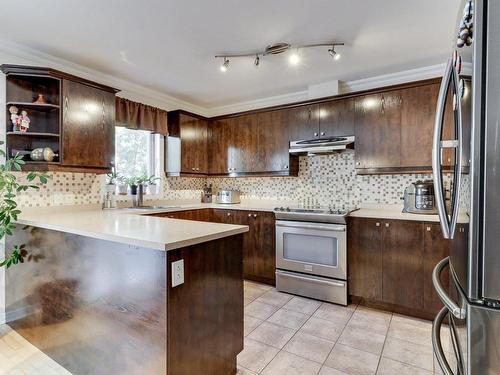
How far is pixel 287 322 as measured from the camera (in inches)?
100

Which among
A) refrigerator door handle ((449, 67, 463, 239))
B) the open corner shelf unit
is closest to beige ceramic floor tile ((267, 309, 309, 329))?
refrigerator door handle ((449, 67, 463, 239))

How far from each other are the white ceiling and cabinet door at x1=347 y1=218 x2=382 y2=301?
1.69 meters

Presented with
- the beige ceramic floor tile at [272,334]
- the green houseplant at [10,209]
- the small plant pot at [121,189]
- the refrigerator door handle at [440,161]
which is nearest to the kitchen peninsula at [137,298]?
the green houseplant at [10,209]

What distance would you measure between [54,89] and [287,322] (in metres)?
3.07

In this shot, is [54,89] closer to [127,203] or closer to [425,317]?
[127,203]

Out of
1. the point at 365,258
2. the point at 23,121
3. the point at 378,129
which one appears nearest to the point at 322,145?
the point at 378,129

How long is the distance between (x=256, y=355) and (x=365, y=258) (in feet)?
4.81

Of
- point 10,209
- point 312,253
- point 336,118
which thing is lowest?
point 312,253

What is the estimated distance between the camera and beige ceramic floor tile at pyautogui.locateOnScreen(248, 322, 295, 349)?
2.22 m

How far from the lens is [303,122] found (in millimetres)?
3543

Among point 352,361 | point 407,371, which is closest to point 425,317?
point 407,371

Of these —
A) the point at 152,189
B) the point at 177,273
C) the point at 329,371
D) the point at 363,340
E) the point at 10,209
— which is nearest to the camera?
the point at 177,273

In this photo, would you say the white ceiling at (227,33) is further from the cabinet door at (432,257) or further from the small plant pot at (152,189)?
the cabinet door at (432,257)

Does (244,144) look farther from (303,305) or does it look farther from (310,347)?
(310,347)
